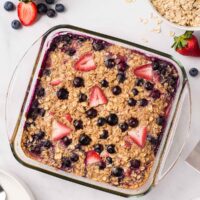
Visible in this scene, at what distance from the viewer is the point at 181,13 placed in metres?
1.86

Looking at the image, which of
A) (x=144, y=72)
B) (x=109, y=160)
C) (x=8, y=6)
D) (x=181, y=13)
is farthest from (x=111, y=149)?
(x=8, y=6)

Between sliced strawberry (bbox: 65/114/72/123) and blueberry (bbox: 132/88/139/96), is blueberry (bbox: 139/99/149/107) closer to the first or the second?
blueberry (bbox: 132/88/139/96)

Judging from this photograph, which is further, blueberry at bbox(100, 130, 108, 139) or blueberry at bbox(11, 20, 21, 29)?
blueberry at bbox(11, 20, 21, 29)

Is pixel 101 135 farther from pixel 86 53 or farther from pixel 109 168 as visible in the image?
pixel 86 53

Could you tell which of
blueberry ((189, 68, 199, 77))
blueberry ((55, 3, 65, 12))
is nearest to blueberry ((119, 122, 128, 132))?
blueberry ((189, 68, 199, 77))

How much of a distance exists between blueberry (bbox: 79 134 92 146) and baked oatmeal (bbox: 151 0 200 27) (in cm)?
48

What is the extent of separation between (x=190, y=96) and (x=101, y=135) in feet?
1.10

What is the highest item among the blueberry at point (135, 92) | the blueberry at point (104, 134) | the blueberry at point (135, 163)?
the blueberry at point (135, 92)

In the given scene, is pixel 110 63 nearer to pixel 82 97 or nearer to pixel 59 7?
pixel 82 97

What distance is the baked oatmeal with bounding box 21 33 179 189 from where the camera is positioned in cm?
181

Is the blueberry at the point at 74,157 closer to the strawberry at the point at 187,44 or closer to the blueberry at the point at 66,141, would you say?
the blueberry at the point at 66,141

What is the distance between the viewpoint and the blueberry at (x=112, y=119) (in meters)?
1.80

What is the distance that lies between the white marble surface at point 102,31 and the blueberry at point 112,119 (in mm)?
300

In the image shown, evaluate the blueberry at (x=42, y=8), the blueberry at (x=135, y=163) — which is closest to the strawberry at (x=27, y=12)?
the blueberry at (x=42, y=8)
